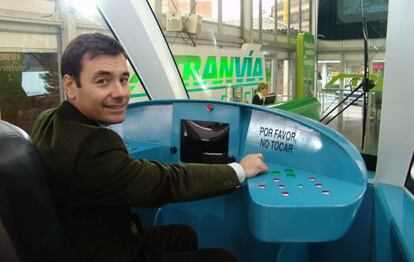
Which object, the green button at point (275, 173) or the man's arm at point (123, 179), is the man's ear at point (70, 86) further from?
the green button at point (275, 173)

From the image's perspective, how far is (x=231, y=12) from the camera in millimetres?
6812

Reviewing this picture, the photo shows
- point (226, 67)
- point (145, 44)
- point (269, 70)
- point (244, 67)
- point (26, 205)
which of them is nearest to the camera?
point (26, 205)

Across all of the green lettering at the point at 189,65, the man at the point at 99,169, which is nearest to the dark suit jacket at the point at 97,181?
the man at the point at 99,169

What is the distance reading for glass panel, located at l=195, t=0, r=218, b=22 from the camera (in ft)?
19.2

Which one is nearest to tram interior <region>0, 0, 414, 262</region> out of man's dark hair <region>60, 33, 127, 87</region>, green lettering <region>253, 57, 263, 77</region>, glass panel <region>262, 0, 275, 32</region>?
man's dark hair <region>60, 33, 127, 87</region>

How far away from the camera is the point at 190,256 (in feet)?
3.93

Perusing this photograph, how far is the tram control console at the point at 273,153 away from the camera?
3.37ft

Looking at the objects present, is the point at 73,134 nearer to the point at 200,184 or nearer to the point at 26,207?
the point at 26,207

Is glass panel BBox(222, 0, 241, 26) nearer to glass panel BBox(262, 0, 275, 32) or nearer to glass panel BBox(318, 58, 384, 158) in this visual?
glass panel BBox(262, 0, 275, 32)

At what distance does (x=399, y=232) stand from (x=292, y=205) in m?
0.29

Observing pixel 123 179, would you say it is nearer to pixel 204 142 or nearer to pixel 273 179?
pixel 273 179

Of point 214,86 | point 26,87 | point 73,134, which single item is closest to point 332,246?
point 73,134

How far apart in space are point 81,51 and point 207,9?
5.44 meters

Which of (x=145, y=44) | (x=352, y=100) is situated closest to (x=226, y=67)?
(x=145, y=44)
